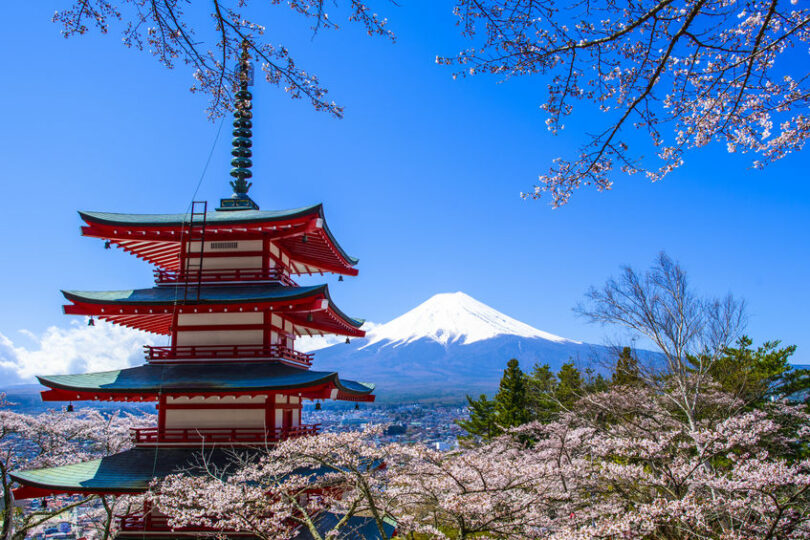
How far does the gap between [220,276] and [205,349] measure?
1727 millimetres

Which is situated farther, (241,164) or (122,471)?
(241,164)

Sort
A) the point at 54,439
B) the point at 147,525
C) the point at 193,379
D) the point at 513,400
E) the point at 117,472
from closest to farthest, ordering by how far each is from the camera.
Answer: the point at 117,472
the point at 147,525
the point at 193,379
the point at 54,439
the point at 513,400

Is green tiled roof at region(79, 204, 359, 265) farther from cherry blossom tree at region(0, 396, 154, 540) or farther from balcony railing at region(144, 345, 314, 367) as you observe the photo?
cherry blossom tree at region(0, 396, 154, 540)

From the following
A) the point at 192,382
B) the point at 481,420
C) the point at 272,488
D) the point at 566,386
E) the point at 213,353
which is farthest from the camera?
the point at 481,420

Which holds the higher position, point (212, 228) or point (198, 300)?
point (212, 228)

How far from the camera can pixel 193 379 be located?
1029 cm

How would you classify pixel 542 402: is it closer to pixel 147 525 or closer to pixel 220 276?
pixel 220 276

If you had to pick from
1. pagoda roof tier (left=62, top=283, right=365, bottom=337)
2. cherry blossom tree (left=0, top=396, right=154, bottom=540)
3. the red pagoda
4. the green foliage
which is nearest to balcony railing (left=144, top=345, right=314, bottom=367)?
the red pagoda

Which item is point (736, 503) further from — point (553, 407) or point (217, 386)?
point (553, 407)

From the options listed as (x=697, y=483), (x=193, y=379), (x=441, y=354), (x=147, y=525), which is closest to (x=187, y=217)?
(x=193, y=379)

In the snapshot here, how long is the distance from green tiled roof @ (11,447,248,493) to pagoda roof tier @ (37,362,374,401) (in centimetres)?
120

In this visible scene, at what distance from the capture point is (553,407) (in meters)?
26.7

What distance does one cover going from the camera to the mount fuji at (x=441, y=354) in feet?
422

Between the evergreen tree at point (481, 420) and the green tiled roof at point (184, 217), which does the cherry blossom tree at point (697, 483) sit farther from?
the evergreen tree at point (481, 420)
